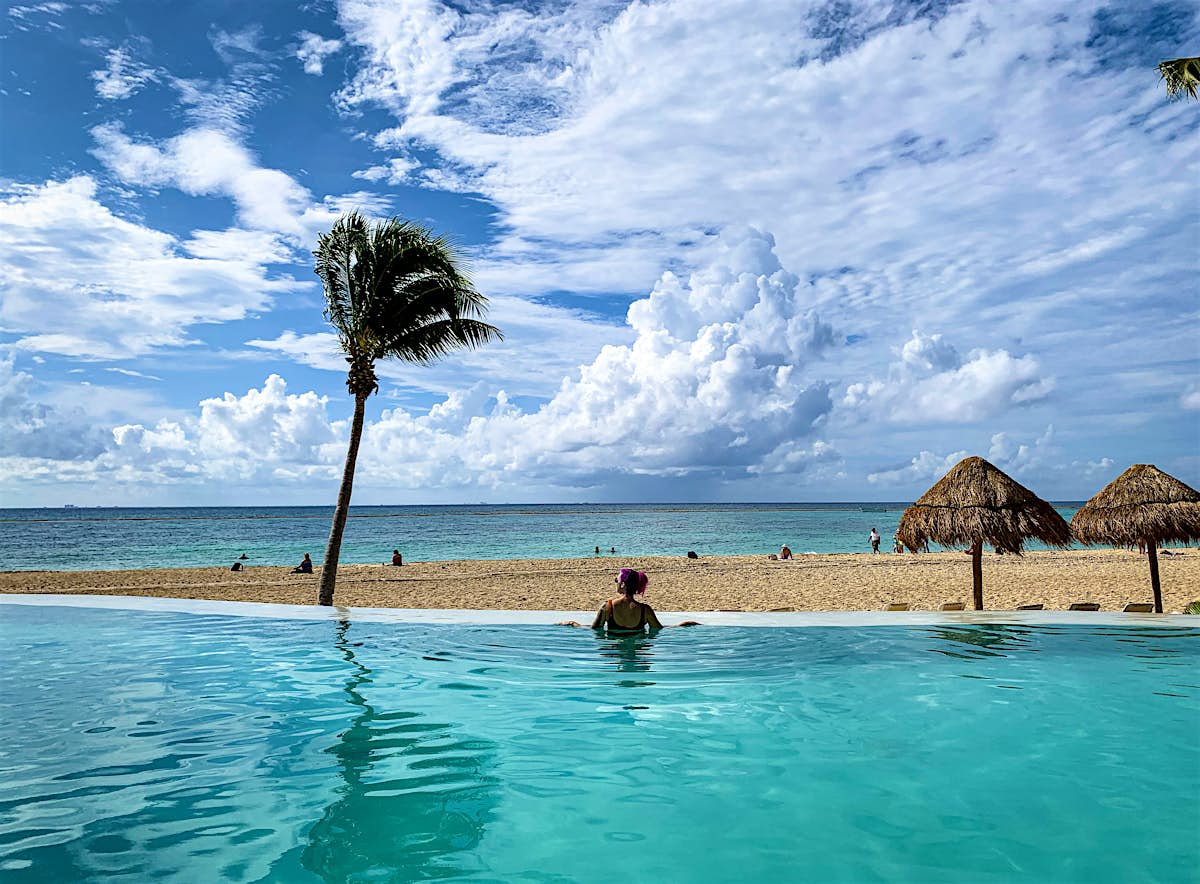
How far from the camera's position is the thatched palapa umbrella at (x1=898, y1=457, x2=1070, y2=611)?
15086 mm

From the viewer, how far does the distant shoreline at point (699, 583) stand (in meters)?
20.9

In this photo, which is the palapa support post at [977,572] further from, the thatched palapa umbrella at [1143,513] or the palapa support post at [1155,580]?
the palapa support post at [1155,580]

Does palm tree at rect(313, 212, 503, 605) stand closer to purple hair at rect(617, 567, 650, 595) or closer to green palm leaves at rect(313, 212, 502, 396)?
green palm leaves at rect(313, 212, 502, 396)

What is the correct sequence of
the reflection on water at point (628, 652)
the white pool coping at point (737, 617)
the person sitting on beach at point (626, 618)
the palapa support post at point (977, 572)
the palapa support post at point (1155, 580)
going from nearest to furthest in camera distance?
1. the reflection on water at point (628, 652)
2. the person sitting on beach at point (626, 618)
3. the white pool coping at point (737, 617)
4. the palapa support post at point (1155, 580)
5. the palapa support post at point (977, 572)

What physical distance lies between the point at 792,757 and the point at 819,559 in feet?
114

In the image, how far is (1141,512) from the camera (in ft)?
52.0

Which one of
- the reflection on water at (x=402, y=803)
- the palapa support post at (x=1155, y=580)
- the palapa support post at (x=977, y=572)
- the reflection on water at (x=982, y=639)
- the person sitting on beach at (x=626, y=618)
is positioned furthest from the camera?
the palapa support post at (x=977, y=572)

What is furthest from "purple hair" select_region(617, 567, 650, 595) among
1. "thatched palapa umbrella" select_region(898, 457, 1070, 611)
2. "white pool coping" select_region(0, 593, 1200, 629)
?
→ "thatched palapa umbrella" select_region(898, 457, 1070, 611)

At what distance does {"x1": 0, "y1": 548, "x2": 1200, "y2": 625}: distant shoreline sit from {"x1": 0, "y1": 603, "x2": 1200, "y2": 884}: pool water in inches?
390

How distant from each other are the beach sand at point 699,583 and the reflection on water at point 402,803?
12.3m

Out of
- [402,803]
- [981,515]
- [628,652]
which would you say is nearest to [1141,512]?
[981,515]

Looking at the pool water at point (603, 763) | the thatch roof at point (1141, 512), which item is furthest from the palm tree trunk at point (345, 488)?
the thatch roof at point (1141, 512)

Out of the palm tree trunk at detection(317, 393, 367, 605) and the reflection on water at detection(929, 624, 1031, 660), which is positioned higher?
the palm tree trunk at detection(317, 393, 367, 605)

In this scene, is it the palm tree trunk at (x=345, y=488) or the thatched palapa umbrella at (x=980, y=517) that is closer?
the thatched palapa umbrella at (x=980, y=517)
